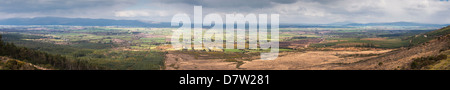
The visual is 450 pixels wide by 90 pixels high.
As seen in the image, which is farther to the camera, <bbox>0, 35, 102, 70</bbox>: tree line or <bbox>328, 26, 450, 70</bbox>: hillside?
<bbox>0, 35, 102, 70</bbox>: tree line

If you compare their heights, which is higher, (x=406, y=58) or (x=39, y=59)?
(x=406, y=58)

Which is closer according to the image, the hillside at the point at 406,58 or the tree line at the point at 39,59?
the hillside at the point at 406,58

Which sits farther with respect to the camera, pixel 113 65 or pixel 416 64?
pixel 113 65

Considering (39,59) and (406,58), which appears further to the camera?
(39,59)
